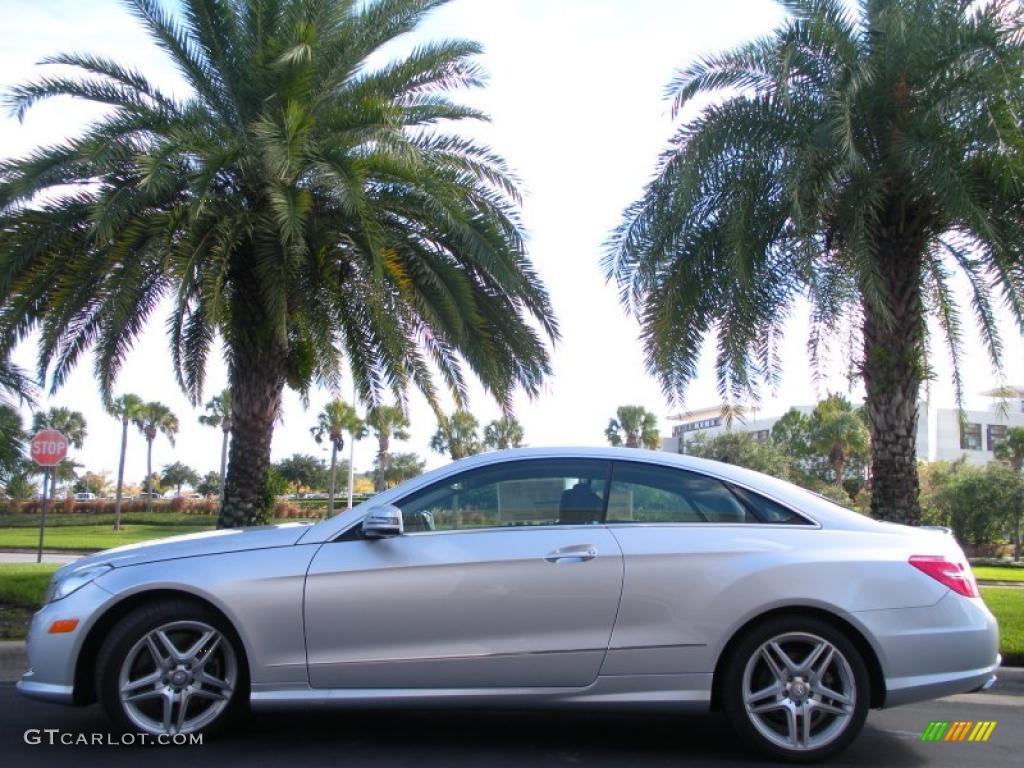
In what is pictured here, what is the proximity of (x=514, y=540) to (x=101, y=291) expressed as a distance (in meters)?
7.57

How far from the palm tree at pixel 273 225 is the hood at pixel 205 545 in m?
4.86

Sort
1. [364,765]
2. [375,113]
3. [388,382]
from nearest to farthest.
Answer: [364,765], [375,113], [388,382]

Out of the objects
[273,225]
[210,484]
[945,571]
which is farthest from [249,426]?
[210,484]

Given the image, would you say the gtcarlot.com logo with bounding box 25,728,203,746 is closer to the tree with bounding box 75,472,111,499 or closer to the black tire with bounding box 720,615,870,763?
the black tire with bounding box 720,615,870,763

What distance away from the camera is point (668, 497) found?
526 centimetres

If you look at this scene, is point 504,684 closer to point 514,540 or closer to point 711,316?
point 514,540

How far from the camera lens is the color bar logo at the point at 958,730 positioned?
5.55 m

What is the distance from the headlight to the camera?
507cm

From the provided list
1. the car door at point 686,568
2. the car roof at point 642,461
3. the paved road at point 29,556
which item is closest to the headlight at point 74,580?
the car roof at point 642,461

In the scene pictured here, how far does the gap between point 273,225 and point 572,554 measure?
6.63m

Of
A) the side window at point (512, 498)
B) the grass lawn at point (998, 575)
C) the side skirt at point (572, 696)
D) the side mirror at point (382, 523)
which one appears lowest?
the grass lawn at point (998, 575)

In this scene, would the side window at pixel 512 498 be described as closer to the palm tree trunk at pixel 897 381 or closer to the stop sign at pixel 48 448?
the palm tree trunk at pixel 897 381

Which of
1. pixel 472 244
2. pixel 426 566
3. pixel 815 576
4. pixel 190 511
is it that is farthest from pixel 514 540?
pixel 190 511

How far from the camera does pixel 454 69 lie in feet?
39.4
